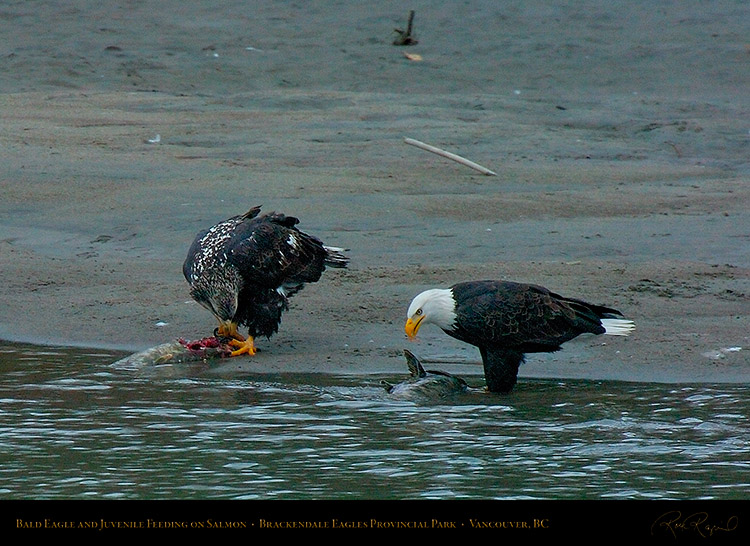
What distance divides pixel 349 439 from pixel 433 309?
3.44 ft

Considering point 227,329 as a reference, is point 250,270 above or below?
above

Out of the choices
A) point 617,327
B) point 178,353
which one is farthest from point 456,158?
point 617,327

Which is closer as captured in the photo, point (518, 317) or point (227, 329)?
point (518, 317)

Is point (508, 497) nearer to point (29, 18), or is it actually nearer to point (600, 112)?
point (600, 112)

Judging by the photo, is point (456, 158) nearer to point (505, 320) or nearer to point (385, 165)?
point (385, 165)

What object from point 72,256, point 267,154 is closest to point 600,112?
point 267,154

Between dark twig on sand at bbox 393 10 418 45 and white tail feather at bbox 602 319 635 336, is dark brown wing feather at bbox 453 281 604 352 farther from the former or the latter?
dark twig on sand at bbox 393 10 418 45

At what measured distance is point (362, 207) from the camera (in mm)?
11555

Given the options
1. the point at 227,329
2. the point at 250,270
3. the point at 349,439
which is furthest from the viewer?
the point at 227,329

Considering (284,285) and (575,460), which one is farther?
(284,285)

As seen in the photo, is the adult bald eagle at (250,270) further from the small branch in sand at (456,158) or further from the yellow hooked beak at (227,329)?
the small branch in sand at (456,158)

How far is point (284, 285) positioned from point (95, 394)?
164 cm

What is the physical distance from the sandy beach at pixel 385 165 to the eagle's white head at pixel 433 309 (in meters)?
0.84

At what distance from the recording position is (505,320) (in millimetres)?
7418
